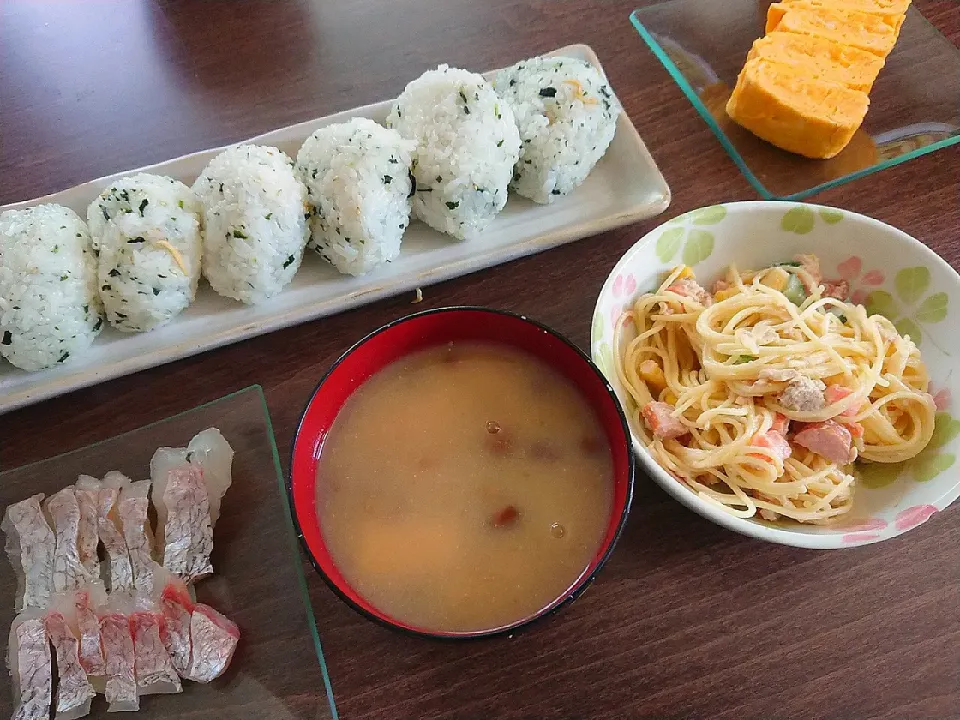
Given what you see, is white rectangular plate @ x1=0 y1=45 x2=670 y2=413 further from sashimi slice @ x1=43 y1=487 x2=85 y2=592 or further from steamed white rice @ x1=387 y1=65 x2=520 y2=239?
sashimi slice @ x1=43 y1=487 x2=85 y2=592

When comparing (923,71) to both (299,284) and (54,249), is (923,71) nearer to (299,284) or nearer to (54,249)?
(299,284)

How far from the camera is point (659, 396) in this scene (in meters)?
1.06

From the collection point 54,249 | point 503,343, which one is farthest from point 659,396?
point 54,249

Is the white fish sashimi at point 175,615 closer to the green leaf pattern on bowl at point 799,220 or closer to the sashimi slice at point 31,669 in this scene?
the sashimi slice at point 31,669

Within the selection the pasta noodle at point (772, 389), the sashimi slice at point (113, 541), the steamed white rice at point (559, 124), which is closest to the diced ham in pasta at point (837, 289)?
the pasta noodle at point (772, 389)

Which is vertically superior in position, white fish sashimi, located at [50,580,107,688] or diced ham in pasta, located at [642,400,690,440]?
diced ham in pasta, located at [642,400,690,440]

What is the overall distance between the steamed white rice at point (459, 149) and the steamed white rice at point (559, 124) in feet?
0.12

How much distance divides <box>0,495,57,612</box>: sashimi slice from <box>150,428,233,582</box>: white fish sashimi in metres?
0.15

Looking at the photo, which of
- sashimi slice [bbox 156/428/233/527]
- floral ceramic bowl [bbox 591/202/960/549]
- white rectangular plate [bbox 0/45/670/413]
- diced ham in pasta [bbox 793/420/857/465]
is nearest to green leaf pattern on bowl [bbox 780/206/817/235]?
floral ceramic bowl [bbox 591/202/960/549]

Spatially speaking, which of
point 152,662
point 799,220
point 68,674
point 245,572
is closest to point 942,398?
point 799,220

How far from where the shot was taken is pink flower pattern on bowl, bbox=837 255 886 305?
111 cm

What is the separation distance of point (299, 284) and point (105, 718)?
68cm

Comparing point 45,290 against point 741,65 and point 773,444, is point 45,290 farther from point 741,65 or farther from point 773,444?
point 741,65

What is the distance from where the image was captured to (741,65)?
1.54m
